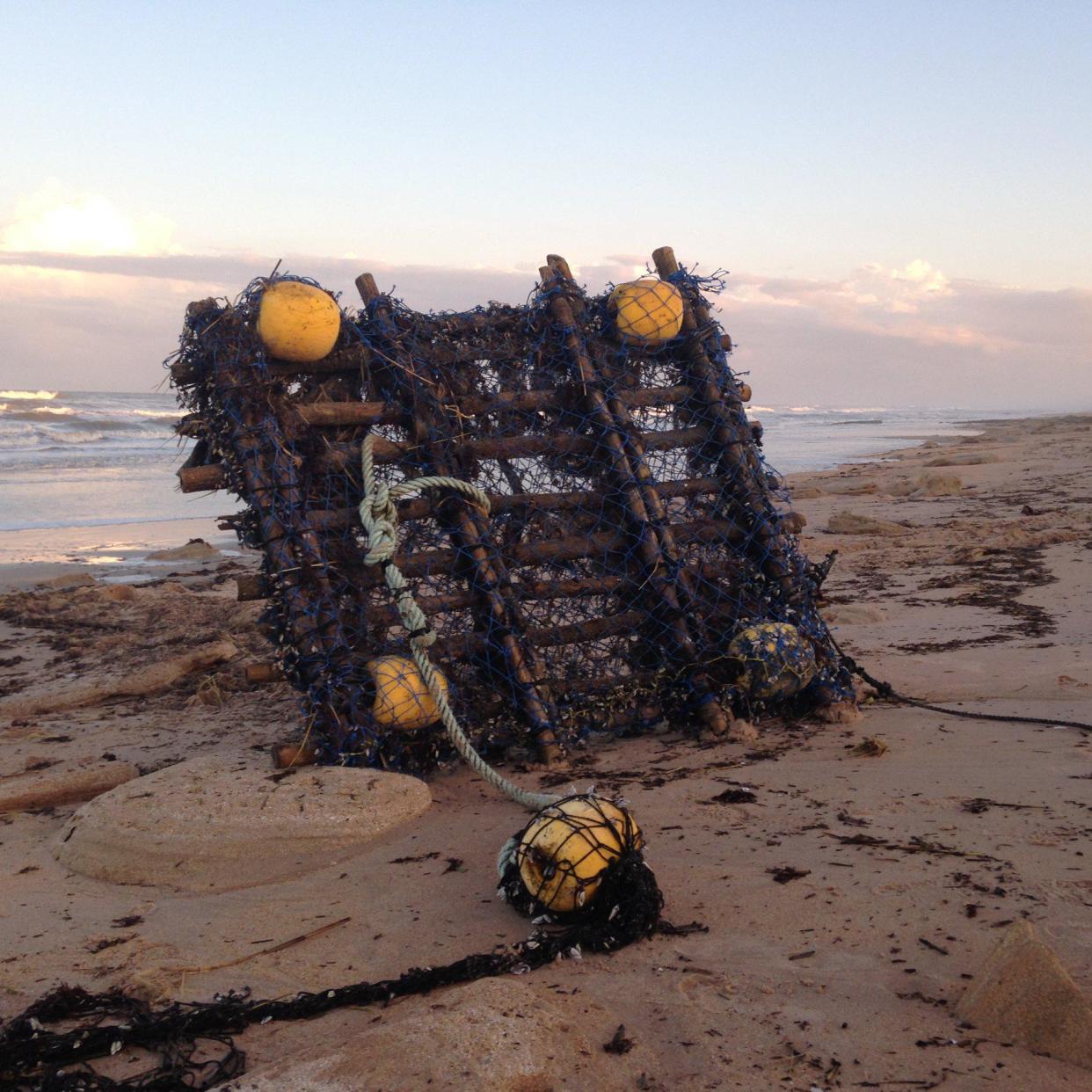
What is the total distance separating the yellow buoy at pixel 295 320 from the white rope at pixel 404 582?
1.65ft

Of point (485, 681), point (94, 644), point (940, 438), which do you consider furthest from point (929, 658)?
point (940, 438)

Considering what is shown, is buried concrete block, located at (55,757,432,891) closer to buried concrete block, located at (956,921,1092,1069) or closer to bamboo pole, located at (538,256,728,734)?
bamboo pole, located at (538,256,728,734)

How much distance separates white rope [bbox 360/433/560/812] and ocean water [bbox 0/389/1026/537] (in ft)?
2.83

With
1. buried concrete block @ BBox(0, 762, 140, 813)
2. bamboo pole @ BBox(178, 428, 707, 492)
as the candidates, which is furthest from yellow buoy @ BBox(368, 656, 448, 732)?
buried concrete block @ BBox(0, 762, 140, 813)

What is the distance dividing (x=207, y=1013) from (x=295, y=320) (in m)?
2.93

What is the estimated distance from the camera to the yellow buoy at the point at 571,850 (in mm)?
3033

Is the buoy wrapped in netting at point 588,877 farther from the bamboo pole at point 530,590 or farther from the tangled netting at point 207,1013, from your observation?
the bamboo pole at point 530,590

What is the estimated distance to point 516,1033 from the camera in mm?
2406

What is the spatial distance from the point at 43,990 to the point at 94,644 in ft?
17.3

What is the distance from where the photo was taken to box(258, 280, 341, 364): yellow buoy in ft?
14.6

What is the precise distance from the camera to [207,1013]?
A: 8.54 feet

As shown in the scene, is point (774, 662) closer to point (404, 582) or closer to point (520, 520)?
point (520, 520)

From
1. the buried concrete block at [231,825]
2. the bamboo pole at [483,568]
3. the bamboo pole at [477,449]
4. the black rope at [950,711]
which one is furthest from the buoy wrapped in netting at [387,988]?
the black rope at [950,711]

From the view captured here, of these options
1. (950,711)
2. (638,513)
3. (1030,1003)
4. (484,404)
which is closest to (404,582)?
(484,404)
